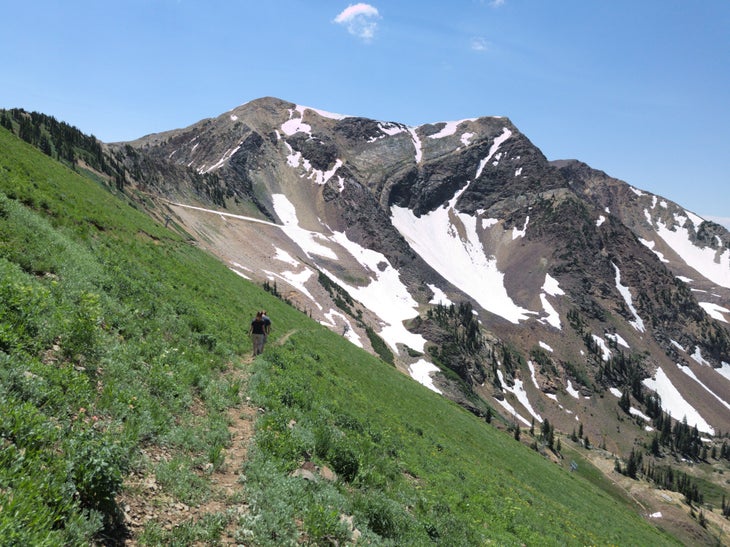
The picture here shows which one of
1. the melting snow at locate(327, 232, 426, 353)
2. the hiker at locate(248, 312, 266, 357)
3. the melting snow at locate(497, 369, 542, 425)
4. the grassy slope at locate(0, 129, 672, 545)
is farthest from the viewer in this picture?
the melting snow at locate(497, 369, 542, 425)

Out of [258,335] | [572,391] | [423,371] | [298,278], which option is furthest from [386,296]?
[258,335]

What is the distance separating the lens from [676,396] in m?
196

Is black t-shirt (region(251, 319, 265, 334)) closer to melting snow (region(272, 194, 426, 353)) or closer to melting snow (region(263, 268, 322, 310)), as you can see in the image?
melting snow (region(263, 268, 322, 310))

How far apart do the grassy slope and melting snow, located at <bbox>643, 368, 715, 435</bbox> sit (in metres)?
208

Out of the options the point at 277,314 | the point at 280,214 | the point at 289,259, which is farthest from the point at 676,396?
the point at 277,314

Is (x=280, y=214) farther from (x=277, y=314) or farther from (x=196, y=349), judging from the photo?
(x=196, y=349)

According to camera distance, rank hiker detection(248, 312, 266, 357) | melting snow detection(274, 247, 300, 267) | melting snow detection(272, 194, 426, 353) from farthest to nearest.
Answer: melting snow detection(272, 194, 426, 353), melting snow detection(274, 247, 300, 267), hiker detection(248, 312, 266, 357)

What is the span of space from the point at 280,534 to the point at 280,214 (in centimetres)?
19833

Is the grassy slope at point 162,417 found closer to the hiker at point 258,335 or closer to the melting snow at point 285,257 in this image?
the hiker at point 258,335

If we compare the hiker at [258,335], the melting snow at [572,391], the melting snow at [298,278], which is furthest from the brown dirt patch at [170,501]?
the melting snow at [572,391]

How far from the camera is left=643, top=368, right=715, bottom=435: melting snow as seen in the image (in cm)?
18050

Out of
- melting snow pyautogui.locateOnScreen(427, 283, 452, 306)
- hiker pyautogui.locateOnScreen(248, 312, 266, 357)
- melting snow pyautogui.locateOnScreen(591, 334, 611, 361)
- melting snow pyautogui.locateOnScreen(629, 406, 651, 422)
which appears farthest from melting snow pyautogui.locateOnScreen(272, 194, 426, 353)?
hiker pyautogui.locateOnScreen(248, 312, 266, 357)

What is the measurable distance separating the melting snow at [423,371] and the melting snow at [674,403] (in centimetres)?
13319

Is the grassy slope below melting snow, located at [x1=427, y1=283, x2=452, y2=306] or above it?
below
